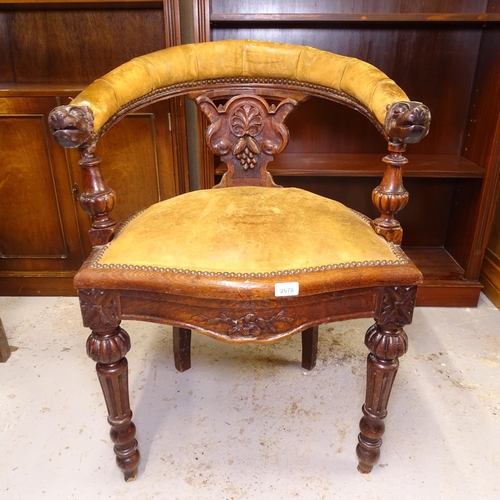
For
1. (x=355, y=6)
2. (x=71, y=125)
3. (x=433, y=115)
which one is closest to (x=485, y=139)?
(x=433, y=115)

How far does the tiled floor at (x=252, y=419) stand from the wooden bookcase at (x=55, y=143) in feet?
0.97

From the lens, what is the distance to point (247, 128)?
44.6 inches

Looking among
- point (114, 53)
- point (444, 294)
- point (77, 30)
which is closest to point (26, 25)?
point (77, 30)

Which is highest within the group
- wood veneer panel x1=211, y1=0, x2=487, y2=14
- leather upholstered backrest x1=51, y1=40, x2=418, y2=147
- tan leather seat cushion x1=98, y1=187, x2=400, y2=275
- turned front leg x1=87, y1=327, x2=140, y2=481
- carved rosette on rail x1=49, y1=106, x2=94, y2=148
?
wood veneer panel x1=211, y1=0, x2=487, y2=14

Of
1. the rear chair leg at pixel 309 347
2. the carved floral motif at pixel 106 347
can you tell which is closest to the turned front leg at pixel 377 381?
the rear chair leg at pixel 309 347

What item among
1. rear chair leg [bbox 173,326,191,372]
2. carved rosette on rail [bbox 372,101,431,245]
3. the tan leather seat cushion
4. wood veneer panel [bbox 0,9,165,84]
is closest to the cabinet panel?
wood veneer panel [bbox 0,9,165,84]

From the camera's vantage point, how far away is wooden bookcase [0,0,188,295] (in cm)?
151

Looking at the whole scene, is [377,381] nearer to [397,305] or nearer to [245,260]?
[397,305]

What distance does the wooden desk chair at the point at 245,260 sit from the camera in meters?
0.79

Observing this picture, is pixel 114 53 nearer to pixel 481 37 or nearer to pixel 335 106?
pixel 335 106

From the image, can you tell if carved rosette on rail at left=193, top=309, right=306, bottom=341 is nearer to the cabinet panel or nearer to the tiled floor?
the tiled floor

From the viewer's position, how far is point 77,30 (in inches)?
63.3

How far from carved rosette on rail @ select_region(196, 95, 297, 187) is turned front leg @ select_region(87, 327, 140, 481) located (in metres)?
0.51

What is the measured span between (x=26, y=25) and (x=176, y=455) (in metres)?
1.47
